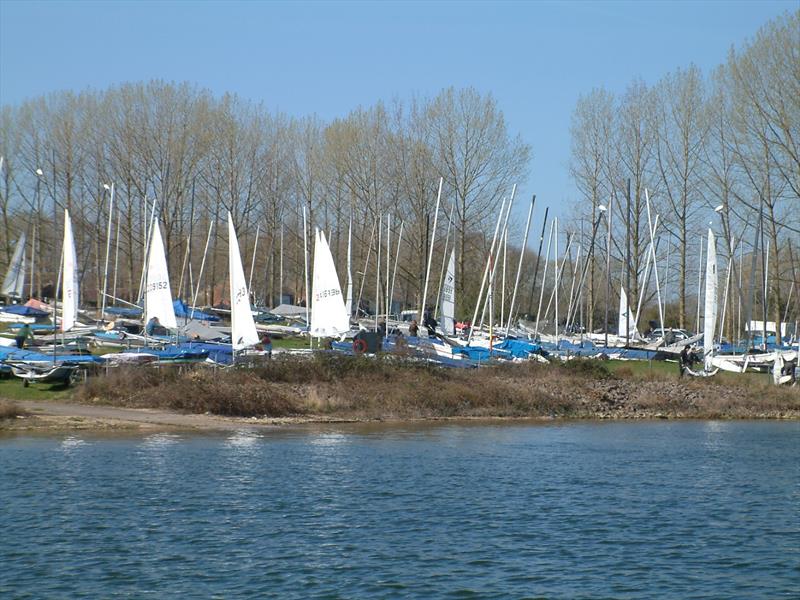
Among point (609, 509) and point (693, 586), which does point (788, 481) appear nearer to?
point (609, 509)

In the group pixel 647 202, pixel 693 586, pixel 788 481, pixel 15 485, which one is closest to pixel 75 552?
pixel 15 485

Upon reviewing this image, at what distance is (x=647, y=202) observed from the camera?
71875 mm

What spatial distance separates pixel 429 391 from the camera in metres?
42.8

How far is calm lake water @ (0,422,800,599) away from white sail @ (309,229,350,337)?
37.2ft

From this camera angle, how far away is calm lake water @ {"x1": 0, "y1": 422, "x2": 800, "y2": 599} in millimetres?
17844

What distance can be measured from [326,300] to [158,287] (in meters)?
6.88

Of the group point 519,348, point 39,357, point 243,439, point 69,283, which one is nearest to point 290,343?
point 519,348

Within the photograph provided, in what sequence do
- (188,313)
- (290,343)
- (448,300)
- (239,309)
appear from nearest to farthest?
(239,309) → (448,300) → (290,343) → (188,313)

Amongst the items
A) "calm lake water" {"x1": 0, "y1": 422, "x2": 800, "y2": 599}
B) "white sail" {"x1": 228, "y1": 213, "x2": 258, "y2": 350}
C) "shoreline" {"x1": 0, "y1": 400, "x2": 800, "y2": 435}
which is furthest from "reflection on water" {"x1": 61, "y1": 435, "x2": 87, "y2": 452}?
"white sail" {"x1": 228, "y1": 213, "x2": 258, "y2": 350}

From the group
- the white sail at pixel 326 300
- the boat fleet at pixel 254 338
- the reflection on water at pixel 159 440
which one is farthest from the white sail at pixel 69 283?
the reflection on water at pixel 159 440

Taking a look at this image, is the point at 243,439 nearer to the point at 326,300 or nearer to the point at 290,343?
the point at 326,300

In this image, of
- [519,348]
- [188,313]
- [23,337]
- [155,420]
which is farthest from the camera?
[188,313]

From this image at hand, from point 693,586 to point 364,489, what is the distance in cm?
981

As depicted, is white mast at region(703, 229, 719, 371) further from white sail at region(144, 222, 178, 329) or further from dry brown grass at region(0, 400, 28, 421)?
dry brown grass at region(0, 400, 28, 421)
